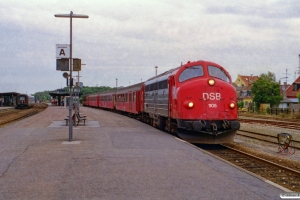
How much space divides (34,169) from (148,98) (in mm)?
16088

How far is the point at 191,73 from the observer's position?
17.6 m

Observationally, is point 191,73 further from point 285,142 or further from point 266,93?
point 266,93

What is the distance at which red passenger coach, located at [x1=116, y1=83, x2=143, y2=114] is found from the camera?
1248 inches

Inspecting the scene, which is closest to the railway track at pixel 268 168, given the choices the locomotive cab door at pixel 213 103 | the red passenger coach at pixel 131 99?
the locomotive cab door at pixel 213 103

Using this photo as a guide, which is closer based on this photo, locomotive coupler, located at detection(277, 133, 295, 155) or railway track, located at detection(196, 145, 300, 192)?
railway track, located at detection(196, 145, 300, 192)

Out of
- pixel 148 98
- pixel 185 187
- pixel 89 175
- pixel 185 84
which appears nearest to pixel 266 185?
Answer: pixel 185 187

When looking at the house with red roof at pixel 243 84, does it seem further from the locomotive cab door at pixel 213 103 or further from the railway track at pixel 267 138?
the locomotive cab door at pixel 213 103

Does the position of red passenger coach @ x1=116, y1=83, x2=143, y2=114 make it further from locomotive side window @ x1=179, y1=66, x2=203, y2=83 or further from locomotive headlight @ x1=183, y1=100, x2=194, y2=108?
locomotive headlight @ x1=183, y1=100, x2=194, y2=108

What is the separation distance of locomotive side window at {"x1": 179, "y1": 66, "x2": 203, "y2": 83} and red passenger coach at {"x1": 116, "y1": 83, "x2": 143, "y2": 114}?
1230 centimetres

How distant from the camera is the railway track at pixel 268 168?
10.5 metres

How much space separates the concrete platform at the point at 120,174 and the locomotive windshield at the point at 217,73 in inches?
161

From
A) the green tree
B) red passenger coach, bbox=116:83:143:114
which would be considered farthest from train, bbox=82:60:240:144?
the green tree

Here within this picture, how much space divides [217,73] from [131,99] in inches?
775

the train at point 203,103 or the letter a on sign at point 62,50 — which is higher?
the letter a on sign at point 62,50
